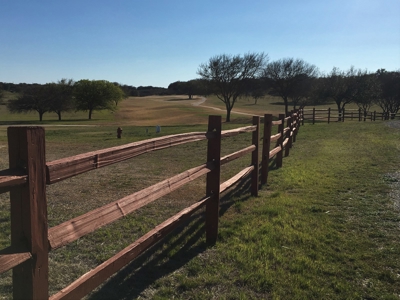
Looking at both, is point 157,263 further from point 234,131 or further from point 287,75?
point 287,75

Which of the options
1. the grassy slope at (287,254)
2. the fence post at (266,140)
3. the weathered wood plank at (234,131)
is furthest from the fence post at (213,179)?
the fence post at (266,140)

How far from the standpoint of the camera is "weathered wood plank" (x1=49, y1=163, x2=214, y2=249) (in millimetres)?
2156

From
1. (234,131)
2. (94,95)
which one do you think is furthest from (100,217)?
(94,95)

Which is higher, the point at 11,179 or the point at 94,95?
the point at 94,95

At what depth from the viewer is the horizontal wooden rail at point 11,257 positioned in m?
1.78

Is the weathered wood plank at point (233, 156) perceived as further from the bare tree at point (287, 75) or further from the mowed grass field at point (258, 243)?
the bare tree at point (287, 75)

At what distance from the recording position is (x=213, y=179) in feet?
14.1

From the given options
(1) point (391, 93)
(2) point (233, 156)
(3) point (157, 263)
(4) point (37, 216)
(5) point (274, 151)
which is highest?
(1) point (391, 93)

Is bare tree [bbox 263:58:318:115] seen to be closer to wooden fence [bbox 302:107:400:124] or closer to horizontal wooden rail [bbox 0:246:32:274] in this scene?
wooden fence [bbox 302:107:400:124]

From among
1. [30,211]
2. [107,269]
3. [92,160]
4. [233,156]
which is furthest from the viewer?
[233,156]

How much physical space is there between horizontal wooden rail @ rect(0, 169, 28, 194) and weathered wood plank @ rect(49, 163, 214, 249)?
16.2 inches

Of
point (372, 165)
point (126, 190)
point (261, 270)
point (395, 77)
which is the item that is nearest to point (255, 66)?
point (395, 77)

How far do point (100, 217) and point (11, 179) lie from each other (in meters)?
0.84

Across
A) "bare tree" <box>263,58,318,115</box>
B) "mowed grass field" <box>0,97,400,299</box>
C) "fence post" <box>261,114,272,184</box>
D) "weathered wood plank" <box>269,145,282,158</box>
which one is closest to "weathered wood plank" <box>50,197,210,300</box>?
"mowed grass field" <box>0,97,400,299</box>
